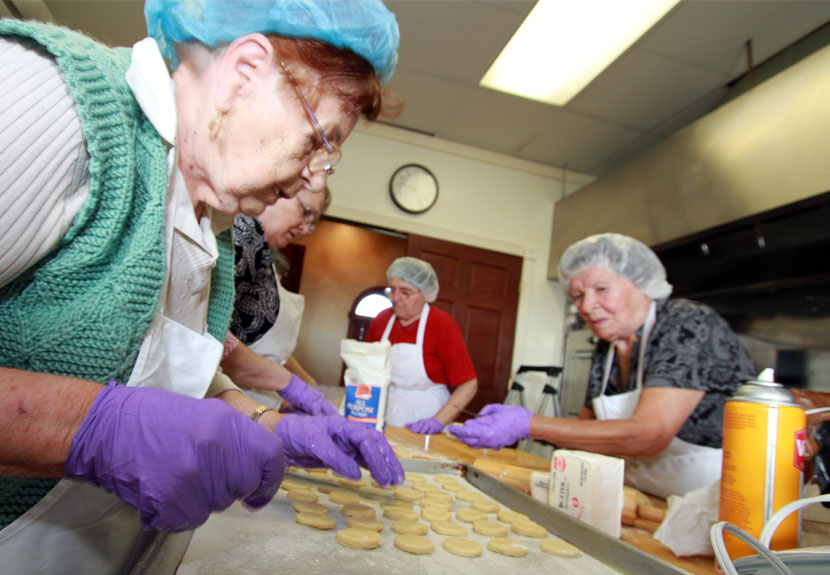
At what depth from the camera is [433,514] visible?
3.72 ft

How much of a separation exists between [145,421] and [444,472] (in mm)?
1143

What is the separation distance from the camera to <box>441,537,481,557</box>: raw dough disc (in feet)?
3.11

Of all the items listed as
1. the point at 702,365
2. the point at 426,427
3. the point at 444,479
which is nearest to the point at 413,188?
the point at 426,427

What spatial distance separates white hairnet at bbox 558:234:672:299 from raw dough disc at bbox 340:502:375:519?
56.0 inches

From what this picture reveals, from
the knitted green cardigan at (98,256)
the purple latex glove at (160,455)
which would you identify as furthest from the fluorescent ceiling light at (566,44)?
the purple latex glove at (160,455)

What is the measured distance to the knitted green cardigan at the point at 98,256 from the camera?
2.10 feet

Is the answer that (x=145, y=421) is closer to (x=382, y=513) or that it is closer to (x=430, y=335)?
(x=382, y=513)

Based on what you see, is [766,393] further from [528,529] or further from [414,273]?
[414,273]

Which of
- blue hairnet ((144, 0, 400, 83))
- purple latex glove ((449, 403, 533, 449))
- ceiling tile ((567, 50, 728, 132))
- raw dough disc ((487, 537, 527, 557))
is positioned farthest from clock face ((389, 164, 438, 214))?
raw dough disc ((487, 537, 527, 557))

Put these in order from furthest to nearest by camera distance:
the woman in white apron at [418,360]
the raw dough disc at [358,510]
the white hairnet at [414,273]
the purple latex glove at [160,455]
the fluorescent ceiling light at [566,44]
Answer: the white hairnet at [414,273] → the woman in white apron at [418,360] → the fluorescent ceiling light at [566,44] → the raw dough disc at [358,510] → the purple latex glove at [160,455]

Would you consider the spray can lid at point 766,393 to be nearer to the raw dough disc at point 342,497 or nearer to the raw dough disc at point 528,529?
the raw dough disc at point 528,529

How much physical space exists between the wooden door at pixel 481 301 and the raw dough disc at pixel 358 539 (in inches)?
155

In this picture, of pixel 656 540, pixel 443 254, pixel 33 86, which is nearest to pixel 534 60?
pixel 443 254

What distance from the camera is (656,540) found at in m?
1.09
